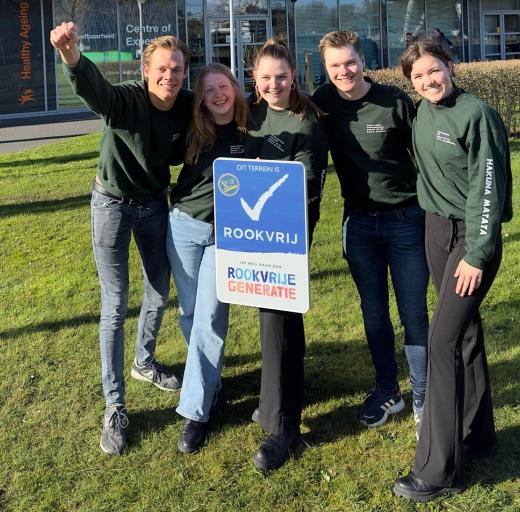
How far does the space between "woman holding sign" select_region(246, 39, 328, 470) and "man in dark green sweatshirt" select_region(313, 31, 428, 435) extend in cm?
21

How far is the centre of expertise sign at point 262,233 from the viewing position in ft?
10.6

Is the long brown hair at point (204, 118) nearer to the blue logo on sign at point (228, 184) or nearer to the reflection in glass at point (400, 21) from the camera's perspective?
the blue logo on sign at point (228, 184)

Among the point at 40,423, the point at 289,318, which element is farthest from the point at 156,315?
the point at 289,318

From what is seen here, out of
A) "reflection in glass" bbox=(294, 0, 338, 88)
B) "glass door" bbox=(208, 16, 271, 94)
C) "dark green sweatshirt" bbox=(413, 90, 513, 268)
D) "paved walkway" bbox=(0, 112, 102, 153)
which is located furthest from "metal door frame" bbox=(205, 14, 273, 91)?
"dark green sweatshirt" bbox=(413, 90, 513, 268)

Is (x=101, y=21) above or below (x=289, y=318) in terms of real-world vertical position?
above

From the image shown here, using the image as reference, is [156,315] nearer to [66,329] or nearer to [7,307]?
[66,329]

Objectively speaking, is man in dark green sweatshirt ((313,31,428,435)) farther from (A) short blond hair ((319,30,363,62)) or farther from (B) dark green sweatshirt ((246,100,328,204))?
(B) dark green sweatshirt ((246,100,328,204))

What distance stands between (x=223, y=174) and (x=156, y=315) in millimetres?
1384

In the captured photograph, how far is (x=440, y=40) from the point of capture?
3209 millimetres

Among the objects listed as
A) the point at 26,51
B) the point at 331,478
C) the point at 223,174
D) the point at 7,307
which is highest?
the point at 26,51

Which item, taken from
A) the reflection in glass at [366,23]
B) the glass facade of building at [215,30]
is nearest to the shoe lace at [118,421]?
the glass facade of building at [215,30]

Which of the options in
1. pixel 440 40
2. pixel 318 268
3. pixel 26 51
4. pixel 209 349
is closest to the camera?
pixel 440 40

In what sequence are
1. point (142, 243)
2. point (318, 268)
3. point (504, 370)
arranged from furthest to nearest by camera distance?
point (318, 268)
point (504, 370)
point (142, 243)

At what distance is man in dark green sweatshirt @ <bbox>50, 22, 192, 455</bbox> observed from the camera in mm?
3504
